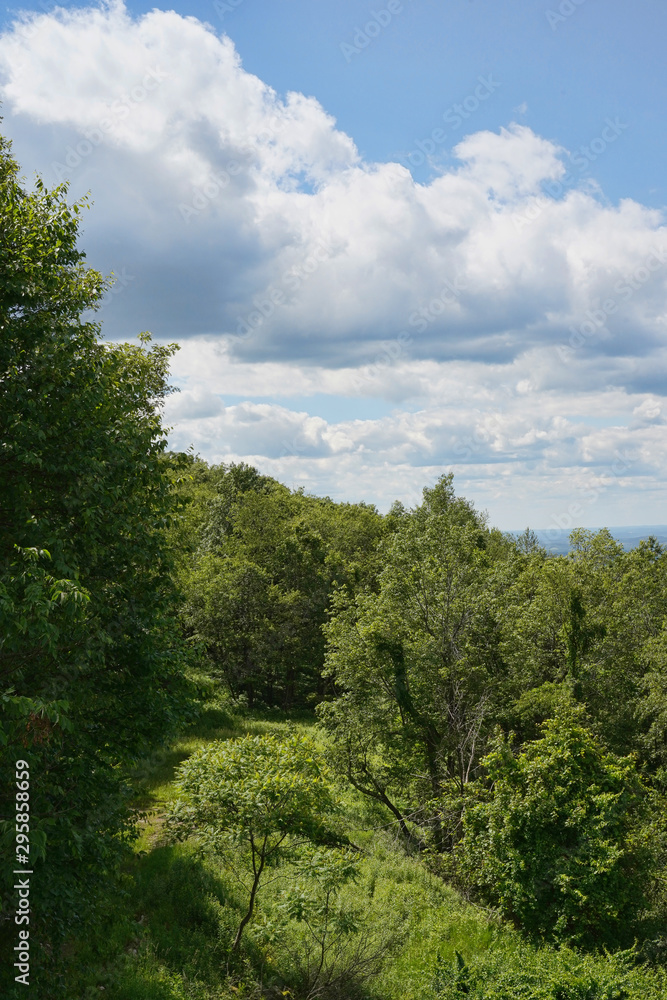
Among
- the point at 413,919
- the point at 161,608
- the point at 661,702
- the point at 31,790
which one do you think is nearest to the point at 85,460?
the point at 161,608

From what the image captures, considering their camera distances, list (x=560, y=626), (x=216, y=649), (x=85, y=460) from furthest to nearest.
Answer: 1. (x=216, y=649)
2. (x=560, y=626)
3. (x=85, y=460)

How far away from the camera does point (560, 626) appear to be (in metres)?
28.4

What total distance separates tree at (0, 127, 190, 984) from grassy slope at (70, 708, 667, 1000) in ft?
Result: 8.34

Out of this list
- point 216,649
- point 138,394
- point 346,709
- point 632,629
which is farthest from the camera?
point 216,649

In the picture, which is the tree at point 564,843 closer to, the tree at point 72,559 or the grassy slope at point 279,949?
the grassy slope at point 279,949

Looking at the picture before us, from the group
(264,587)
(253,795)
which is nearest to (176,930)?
(253,795)

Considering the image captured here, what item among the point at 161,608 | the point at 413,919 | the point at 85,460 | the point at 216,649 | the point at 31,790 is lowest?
the point at 413,919

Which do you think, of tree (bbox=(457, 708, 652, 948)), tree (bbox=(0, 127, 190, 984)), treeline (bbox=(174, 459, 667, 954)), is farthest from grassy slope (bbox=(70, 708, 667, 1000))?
tree (bbox=(0, 127, 190, 984))

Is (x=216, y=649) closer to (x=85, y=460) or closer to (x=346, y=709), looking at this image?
(x=346, y=709)

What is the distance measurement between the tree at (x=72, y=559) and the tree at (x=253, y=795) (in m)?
1.42

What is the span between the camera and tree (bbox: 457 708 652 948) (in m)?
14.5

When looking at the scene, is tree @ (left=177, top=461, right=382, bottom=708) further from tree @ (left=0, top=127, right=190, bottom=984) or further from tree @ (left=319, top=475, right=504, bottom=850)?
tree @ (left=0, top=127, right=190, bottom=984)

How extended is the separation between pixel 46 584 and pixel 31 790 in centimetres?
333

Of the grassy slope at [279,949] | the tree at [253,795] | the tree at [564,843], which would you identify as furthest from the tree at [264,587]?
A: the tree at [253,795]
